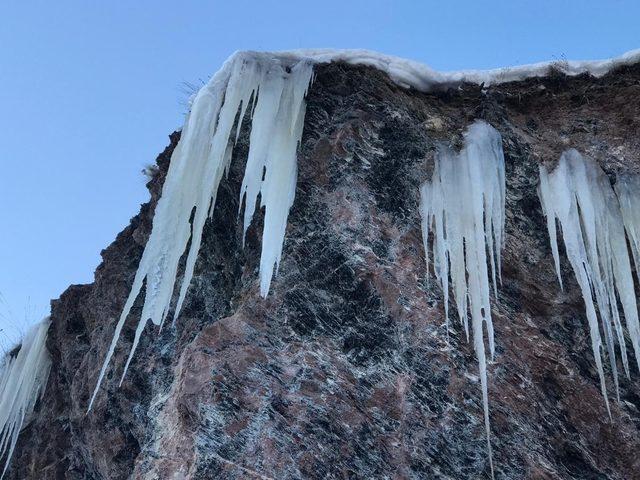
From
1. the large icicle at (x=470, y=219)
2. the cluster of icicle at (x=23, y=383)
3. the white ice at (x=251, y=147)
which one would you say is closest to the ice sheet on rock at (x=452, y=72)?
the white ice at (x=251, y=147)

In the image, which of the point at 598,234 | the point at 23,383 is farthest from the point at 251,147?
the point at 23,383

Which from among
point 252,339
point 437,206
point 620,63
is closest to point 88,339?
point 252,339

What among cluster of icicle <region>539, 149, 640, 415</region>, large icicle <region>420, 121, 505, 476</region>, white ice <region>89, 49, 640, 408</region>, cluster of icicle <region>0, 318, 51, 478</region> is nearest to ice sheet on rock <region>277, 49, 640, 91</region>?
white ice <region>89, 49, 640, 408</region>

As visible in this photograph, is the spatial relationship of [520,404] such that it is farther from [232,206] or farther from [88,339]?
[88,339]

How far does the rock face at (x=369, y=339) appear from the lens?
3938mm

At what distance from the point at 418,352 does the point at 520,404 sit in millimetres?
629

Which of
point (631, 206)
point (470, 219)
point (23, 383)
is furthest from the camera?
point (23, 383)

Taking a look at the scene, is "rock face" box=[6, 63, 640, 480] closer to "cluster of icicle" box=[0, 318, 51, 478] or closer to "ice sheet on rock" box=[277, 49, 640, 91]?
"ice sheet on rock" box=[277, 49, 640, 91]

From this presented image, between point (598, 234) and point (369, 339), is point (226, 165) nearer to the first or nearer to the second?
point (369, 339)

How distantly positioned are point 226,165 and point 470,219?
5.62ft

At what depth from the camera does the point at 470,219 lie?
16.2ft

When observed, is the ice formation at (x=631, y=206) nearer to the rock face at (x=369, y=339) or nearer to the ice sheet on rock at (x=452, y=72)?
the rock face at (x=369, y=339)

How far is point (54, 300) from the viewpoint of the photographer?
7.09 meters

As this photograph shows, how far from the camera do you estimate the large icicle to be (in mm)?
4496
